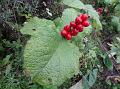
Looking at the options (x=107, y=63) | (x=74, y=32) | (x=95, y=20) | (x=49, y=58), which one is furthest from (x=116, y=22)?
(x=49, y=58)

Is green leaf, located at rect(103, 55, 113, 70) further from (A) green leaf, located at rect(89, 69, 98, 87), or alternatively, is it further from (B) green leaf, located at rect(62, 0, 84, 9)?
(B) green leaf, located at rect(62, 0, 84, 9)

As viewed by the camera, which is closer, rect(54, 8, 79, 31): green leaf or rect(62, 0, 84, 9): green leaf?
rect(54, 8, 79, 31): green leaf

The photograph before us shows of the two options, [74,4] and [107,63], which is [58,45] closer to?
[74,4]

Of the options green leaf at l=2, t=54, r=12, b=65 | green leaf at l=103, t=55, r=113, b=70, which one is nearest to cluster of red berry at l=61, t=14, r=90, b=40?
green leaf at l=2, t=54, r=12, b=65

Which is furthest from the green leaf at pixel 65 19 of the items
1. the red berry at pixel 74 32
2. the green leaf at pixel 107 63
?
the green leaf at pixel 107 63

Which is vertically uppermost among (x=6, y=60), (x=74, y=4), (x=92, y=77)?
(x=74, y=4)

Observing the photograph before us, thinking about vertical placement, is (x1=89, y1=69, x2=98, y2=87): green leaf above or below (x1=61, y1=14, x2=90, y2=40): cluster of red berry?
below

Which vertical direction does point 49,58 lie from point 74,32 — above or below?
below

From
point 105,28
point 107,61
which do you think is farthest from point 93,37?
point 105,28
